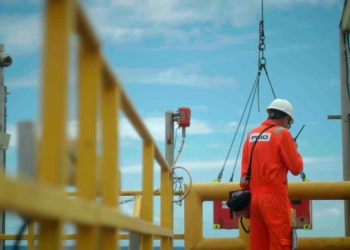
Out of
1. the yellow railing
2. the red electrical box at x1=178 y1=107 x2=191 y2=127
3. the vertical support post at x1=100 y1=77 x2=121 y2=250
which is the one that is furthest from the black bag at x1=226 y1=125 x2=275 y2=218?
the vertical support post at x1=100 y1=77 x2=121 y2=250

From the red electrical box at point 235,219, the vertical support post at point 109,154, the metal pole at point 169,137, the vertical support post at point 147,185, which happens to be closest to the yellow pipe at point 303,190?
the red electrical box at point 235,219

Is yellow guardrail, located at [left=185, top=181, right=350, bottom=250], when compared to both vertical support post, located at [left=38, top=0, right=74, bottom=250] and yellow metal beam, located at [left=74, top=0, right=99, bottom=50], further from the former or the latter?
vertical support post, located at [left=38, top=0, right=74, bottom=250]

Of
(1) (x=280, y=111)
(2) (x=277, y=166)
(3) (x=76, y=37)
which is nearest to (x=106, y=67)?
(3) (x=76, y=37)

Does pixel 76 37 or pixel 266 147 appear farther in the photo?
pixel 266 147

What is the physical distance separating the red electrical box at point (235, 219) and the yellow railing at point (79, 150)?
4.84 m

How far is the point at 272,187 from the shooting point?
6.36 metres

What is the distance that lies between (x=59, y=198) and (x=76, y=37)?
0.55 meters

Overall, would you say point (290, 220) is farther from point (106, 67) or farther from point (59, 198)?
point (59, 198)

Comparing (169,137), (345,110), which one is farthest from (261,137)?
(345,110)

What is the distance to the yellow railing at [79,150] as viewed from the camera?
1.47 m

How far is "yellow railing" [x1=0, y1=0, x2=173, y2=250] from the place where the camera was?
147 centimetres

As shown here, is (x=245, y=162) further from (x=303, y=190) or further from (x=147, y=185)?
(x=147, y=185)

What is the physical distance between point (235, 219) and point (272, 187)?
1.59m

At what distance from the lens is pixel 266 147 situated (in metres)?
6.45
